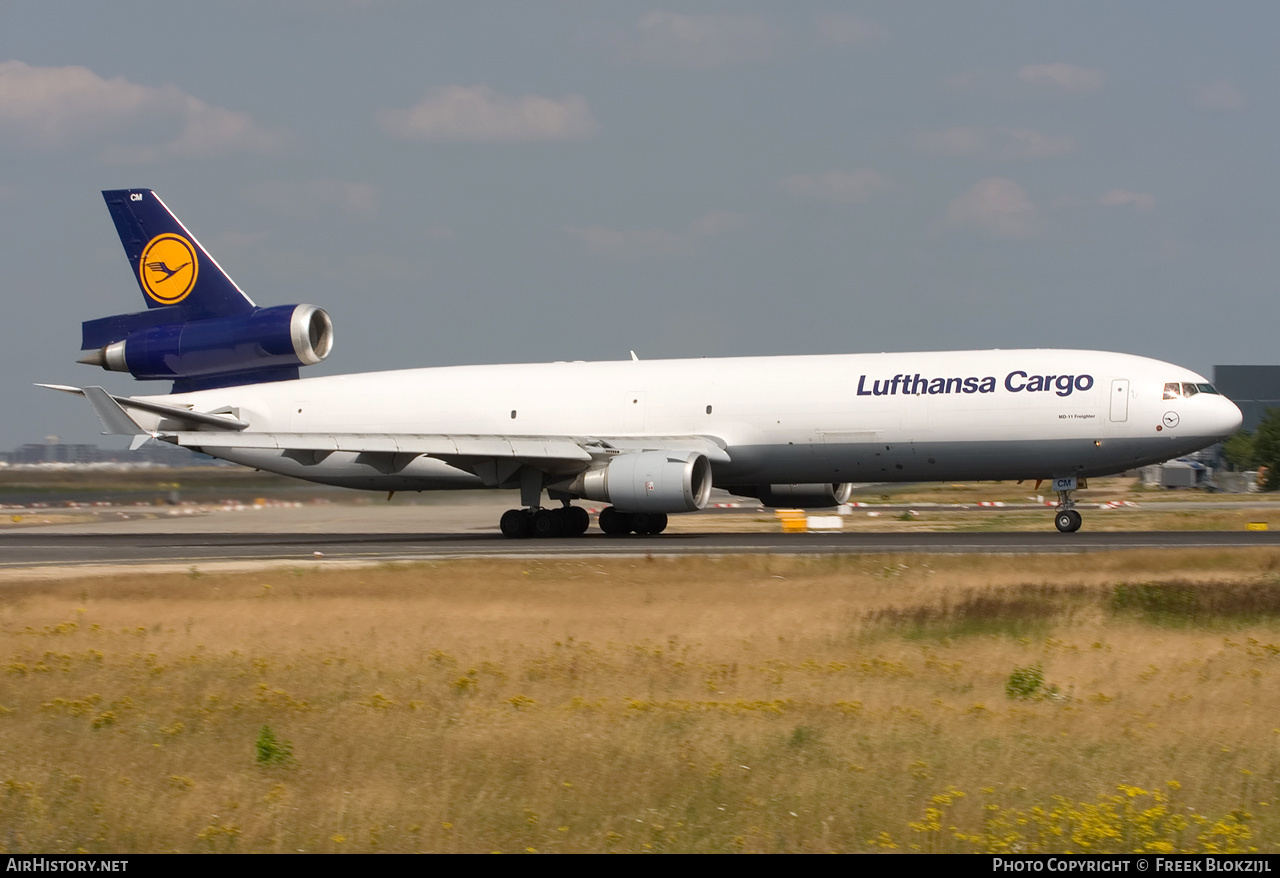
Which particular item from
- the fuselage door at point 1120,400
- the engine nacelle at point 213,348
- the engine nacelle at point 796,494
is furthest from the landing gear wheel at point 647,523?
the fuselage door at point 1120,400

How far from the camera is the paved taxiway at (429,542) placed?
2705cm

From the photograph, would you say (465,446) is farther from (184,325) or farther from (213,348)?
(184,325)

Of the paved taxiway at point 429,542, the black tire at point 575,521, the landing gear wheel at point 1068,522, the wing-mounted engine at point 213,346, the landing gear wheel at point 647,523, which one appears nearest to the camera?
the paved taxiway at point 429,542

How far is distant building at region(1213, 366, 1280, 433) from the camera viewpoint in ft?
451

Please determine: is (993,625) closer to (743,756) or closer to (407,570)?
(743,756)

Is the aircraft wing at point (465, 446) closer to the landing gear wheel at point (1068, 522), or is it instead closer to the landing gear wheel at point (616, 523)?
the landing gear wheel at point (616, 523)

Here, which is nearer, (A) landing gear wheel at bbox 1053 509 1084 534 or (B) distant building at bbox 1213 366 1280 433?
(A) landing gear wheel at bbox 1053 509 1084 534

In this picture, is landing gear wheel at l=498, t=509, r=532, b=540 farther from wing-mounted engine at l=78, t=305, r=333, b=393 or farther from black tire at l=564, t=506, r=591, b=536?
wing-mounted engine at l=78, t=305, r=333, b=393

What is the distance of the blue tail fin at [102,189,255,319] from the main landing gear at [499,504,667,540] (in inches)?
423

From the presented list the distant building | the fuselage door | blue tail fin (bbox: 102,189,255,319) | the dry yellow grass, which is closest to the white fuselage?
the fuselage door

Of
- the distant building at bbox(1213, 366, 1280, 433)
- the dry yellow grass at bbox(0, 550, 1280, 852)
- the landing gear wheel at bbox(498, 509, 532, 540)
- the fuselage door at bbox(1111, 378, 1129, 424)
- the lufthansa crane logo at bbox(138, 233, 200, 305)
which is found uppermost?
the distant building at bbox(1213, 366, 1280, 433)

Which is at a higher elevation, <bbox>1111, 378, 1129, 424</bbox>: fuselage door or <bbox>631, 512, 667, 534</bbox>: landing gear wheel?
<bbox>1111, 378, 1129, 424</bbox>: fuselage door

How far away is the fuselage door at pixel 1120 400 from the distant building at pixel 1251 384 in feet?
388

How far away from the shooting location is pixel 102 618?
17766 mm
